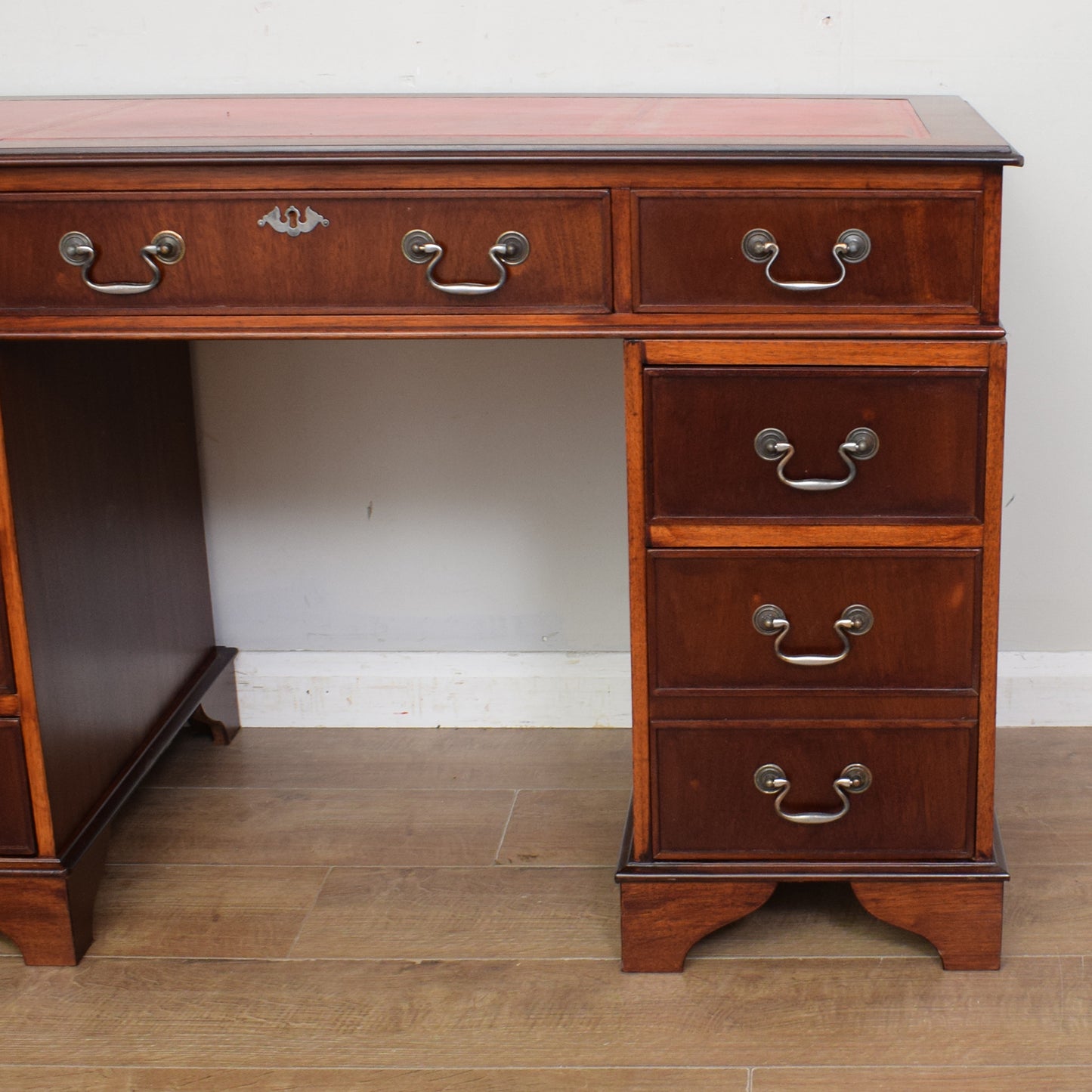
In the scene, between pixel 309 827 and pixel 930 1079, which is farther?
pixel 309 827

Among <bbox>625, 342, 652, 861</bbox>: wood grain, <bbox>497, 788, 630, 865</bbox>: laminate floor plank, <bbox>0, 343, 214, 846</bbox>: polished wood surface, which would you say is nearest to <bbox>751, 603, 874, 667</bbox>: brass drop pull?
<bbox>625, 342, 652, 861</bbox>: wood grain

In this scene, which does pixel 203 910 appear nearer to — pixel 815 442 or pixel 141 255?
pixel 141 255

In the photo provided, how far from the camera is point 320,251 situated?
143 centimetres

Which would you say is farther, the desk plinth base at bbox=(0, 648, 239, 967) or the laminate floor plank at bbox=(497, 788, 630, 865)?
the laminate floor plank at bbox=(497, 788, 630, 865)

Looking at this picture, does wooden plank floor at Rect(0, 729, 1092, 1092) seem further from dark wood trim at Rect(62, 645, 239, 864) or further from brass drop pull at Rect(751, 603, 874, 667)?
brass drop pull at Rect(751, 603, 874, 667)

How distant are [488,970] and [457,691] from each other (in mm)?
660

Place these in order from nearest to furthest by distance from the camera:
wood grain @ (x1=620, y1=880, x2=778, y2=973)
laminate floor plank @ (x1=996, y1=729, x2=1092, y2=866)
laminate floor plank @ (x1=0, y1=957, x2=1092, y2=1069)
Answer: laminate floor plank @ (x1=0, y1=957, x2=1092, y2=1069) < wood grain @ (x1=620, y1=880, x2=778, y2=973) < laminate floor plank @ (x1=996, y1=729, x2=1092, y2=866)

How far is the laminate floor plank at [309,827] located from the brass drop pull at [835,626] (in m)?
0.56

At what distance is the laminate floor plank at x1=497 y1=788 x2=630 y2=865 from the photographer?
1849 mm

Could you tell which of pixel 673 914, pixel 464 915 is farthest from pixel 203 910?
pixel 673 914

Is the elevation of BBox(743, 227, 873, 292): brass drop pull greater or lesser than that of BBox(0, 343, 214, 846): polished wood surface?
greater

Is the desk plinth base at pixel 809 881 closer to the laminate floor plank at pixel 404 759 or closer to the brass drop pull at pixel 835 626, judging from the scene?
the brass drop pull at pixel 835 626

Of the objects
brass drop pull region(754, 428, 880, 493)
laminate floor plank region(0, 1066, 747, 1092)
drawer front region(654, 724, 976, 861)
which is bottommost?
laminate floor plank region(0, 1066, 747, 1092)

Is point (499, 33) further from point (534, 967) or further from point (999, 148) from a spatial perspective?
point (534, 967)
